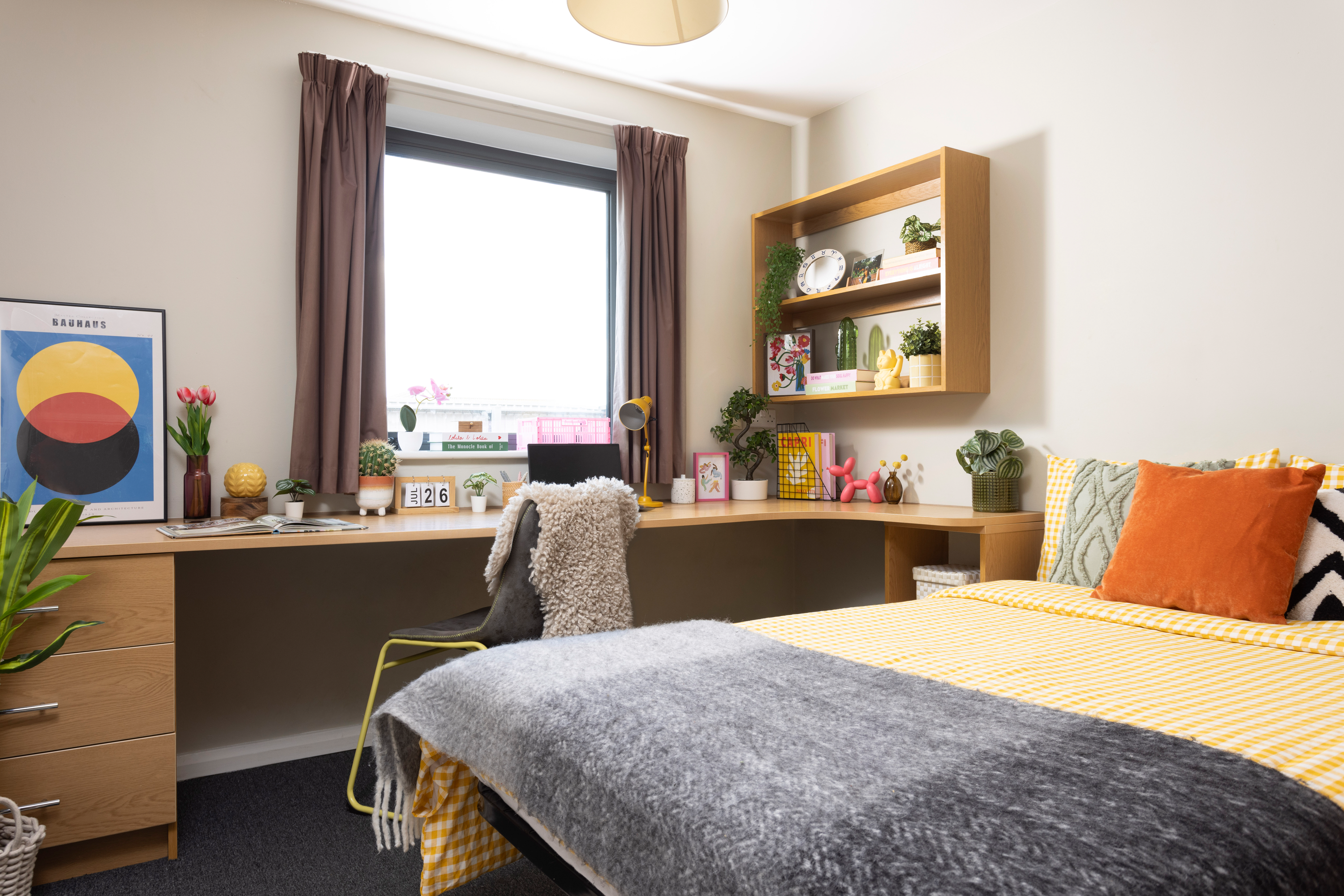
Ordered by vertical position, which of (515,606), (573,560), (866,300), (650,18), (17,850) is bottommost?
(17,850)

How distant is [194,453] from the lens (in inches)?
98.5

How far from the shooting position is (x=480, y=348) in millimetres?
3266

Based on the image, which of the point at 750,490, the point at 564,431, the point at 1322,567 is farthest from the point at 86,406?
the point at 1322,567

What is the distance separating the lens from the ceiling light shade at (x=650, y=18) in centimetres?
190

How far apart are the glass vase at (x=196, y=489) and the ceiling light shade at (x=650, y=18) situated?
1.73 metres

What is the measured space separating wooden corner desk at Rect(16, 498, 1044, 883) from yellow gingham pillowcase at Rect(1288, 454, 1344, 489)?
237 centimetres

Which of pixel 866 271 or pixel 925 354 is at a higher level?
pixel 866 271

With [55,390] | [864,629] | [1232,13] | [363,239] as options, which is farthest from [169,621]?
[1232,13]

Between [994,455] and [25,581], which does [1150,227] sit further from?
[25,581]

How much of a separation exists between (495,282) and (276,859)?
2146mm

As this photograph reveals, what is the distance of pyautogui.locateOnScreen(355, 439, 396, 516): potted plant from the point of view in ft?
8.96

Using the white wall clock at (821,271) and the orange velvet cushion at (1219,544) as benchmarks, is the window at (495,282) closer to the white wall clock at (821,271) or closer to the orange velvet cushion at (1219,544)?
the white wall clock at (821,271)

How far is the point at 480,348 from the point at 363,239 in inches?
25.2

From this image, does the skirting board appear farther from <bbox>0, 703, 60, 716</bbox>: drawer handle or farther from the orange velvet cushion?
the orange velvet cushion
